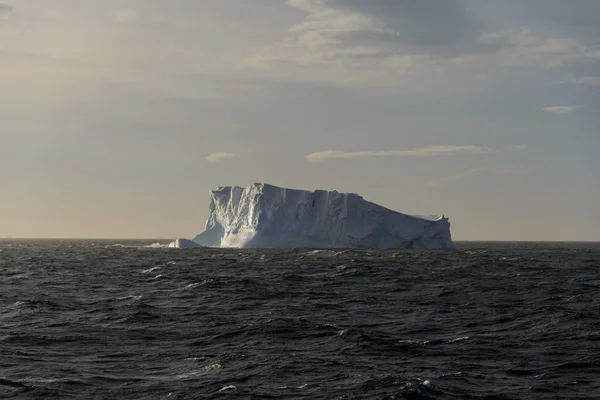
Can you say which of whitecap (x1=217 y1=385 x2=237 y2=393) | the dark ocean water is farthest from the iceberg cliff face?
whitecap (x1=217 y1=385 x2=237 y2=393)

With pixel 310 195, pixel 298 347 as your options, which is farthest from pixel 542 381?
pixel 310 195

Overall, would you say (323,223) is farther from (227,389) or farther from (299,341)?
(227,389)

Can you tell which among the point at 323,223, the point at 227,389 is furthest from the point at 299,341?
the point at 323,223

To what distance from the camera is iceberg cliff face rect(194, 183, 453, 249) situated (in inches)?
3469

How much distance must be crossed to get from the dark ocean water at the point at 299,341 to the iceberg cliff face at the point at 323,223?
5114 cm

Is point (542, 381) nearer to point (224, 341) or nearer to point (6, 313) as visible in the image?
point (224, 341)

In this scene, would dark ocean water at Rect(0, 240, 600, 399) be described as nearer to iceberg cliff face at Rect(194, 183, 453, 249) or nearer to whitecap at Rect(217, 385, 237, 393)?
whitecap at Rect(217, 385, 237, 393)

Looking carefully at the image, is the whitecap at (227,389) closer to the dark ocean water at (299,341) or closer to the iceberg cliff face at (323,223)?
the dark ocean water at (299,341)

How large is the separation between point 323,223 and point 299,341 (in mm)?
69661

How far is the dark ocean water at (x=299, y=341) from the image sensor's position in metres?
14.8

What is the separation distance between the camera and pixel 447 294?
32.6 m

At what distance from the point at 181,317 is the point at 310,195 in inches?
2523

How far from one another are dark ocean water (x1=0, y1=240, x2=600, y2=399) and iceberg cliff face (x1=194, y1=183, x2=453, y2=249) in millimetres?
51141

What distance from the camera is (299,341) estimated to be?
65.5 feet
